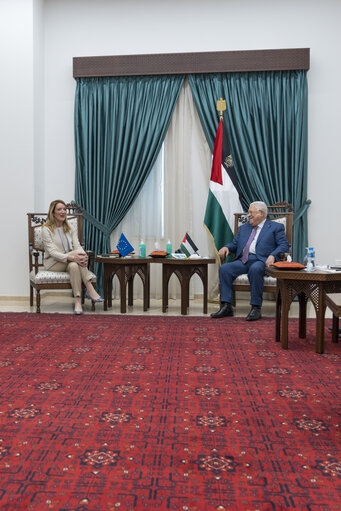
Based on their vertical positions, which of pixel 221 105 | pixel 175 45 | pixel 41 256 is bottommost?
pixel 41 256

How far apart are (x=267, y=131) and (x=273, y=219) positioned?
117 centimetres

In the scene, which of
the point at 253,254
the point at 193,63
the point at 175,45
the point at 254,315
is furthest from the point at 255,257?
the point at 175,45

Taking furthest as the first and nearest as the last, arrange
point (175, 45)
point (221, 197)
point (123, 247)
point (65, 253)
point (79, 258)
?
point (175, 45), point (221, 197), point (65, 253), point (123, 247), point (79, 258)

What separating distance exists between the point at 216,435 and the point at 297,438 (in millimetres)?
338

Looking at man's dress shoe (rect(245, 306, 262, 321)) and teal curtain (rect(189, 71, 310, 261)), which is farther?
teal curtain (rect(189, 71, 310, 261))

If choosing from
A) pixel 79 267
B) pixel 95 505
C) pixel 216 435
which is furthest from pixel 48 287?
pixel 95 505

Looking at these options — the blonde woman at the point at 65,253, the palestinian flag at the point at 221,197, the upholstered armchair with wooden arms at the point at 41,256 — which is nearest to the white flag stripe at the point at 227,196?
the palestinian flag at the point at 221,197

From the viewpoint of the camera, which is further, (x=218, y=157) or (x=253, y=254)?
(x=218, y=157)

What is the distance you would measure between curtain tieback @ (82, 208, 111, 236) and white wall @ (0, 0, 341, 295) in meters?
0.62

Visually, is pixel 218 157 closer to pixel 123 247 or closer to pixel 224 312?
pixel 123 247

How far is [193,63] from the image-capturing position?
19.5 feet

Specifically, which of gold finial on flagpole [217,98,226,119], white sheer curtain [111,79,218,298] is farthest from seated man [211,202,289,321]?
gold finial on flagpole [217,98,226,119]

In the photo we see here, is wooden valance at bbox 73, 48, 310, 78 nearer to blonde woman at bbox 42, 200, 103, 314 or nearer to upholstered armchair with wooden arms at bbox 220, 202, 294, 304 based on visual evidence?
upholstered armchair with wooden arms at bbox 220, 202, 294, 304

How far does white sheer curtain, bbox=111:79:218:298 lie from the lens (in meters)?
6.08
